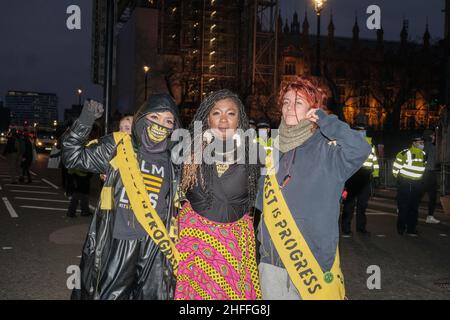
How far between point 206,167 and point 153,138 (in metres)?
0.42

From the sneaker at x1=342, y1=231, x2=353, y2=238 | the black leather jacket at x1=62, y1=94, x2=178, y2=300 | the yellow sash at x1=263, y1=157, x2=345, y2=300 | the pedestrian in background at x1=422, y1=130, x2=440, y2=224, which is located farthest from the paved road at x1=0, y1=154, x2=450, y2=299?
the yellow sash at x1=263, y1=157, x2=345, y2=300

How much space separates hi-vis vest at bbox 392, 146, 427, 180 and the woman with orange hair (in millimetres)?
7693

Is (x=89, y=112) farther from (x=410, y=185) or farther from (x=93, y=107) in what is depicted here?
(x=410, y=185)

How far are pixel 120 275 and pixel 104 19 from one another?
6207 millimetres

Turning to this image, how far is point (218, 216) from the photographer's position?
128 inches

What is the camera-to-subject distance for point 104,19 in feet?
27.9

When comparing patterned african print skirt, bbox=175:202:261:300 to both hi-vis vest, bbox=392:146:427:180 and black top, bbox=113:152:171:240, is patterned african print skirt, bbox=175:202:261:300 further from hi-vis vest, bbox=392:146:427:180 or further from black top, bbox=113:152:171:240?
hi-vis vest, bbox=392:146:427:180

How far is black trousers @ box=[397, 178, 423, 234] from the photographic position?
32.1 feet

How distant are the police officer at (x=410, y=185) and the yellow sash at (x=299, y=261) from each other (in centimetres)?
Answer: 740

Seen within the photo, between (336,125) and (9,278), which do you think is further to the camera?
(9,278)

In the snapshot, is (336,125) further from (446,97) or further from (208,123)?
(446,97)

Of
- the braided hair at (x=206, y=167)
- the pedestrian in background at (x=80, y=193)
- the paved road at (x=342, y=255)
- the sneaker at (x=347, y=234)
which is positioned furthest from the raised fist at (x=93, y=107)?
the pedestrian in background at (x=80, y=193)

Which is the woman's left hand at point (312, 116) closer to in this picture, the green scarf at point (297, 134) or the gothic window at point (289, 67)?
the green scarf at point (297, 134)
